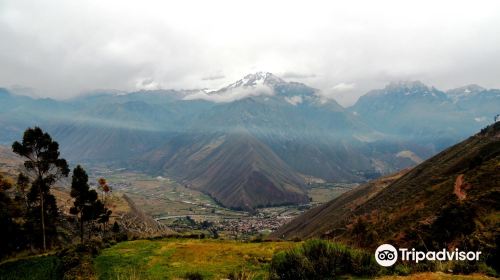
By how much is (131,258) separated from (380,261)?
1527 cm

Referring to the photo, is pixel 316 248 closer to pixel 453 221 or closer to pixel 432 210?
pixel 453 221

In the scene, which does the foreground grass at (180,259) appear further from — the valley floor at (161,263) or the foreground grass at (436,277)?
the foreground grass at (436,277)

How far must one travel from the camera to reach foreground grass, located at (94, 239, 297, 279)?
66.9 feet

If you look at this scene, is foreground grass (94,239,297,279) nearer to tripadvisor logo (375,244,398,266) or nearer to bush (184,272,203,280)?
bush (184,272,203,280)

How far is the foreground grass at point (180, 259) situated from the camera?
20.4m

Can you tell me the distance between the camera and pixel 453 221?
28.9 m

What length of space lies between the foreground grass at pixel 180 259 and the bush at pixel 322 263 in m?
1.86

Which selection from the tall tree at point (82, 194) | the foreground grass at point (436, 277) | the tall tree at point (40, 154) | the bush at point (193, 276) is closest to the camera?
the foreground grass at point (436, 277)

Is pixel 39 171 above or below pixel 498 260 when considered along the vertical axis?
above

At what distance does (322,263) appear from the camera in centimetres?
1730

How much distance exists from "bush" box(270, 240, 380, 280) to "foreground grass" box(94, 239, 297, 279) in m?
1.86

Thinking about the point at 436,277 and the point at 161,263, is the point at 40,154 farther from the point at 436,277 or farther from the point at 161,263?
the point at 436,277

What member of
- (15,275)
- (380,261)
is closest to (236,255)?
(380,261)

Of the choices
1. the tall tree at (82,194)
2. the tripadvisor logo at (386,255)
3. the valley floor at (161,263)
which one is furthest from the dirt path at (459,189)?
the tall tree at (82,194)
